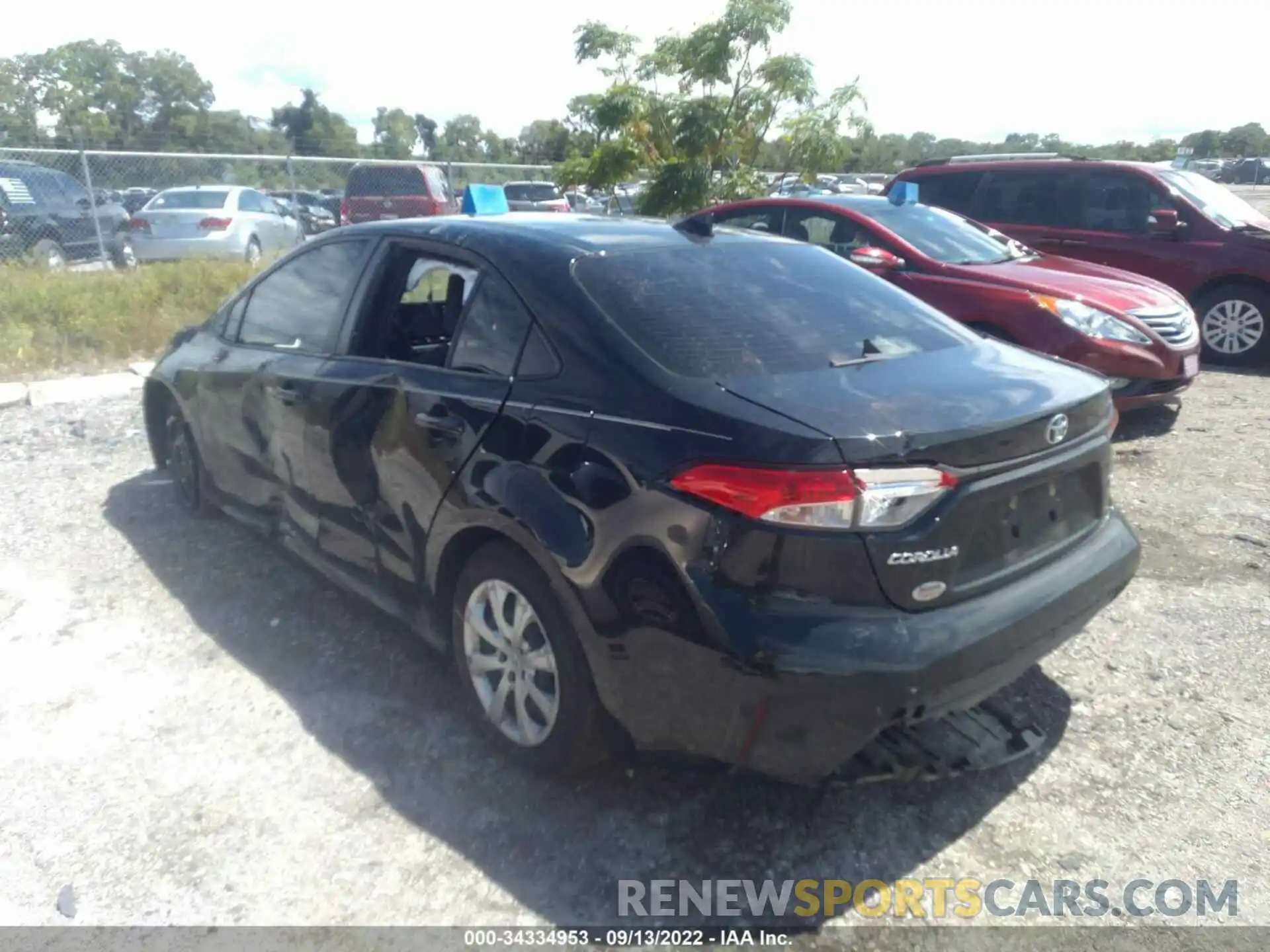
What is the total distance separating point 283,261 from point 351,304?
32.8 inches

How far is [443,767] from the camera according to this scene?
10.7ft

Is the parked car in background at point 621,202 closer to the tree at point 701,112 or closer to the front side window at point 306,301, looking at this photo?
the tree at point 701,112

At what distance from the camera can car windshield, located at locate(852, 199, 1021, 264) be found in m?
7.25

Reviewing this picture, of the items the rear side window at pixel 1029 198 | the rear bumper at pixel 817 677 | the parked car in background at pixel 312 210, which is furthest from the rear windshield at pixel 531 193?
the rear bumper at pixel 817 677

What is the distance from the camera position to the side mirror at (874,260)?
6.69 meters

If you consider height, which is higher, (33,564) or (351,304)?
(351,304)

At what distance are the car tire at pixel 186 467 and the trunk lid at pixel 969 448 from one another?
11.1 feet

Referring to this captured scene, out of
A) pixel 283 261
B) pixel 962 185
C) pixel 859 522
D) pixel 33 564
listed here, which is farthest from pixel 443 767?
pixel 962 185

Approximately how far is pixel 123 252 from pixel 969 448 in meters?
15.7

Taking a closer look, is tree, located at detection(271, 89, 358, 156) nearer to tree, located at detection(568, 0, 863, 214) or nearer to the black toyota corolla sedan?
tree, located at detection(568, 0, 863, 214)

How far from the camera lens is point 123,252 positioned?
50.8ft

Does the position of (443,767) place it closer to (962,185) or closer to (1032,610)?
(1032,610)

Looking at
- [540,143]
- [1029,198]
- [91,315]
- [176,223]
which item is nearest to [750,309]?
[1029,198]

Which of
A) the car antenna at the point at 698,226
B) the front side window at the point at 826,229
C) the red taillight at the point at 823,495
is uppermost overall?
the car antenna at the point at 698,226
